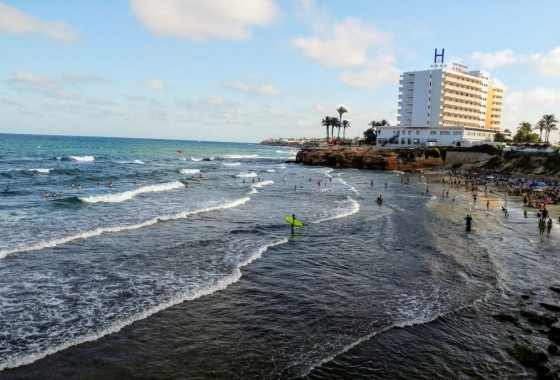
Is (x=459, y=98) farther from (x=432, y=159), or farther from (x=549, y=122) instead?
(x=432, y=159)

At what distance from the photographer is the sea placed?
→ 457 inches

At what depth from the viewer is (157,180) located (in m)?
58.5

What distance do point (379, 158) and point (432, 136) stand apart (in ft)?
63.7

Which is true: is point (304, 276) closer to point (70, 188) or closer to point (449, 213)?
point (449, 213)

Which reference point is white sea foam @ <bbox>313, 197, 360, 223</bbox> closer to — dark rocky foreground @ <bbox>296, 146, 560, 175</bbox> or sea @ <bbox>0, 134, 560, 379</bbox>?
sea @ <bbox>0, 134, 560, 379</bbox>

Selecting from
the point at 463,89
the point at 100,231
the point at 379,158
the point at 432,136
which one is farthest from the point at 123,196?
the point at 463,89

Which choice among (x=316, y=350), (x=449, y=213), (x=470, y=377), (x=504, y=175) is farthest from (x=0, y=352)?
(x=504, y=175)

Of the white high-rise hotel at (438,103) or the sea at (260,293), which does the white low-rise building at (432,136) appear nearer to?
the white high-rise hotel at (438,103)

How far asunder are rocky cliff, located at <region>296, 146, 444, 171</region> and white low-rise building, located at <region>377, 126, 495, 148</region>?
10.4 m

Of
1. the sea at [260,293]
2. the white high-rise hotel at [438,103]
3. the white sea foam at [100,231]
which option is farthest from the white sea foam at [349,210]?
the white high-rise hotel at [438,103]

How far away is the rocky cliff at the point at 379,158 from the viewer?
8912 centimetres

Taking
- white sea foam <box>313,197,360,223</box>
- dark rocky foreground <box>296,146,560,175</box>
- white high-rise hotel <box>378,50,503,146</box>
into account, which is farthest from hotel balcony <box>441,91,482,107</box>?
white sea foam <box>313,197,360,223</box>

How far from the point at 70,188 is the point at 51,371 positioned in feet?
129

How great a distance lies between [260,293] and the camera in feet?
54.6
